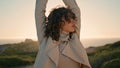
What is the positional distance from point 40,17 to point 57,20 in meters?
0.20

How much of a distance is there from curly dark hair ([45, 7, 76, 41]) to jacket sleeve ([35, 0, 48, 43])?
0.06m

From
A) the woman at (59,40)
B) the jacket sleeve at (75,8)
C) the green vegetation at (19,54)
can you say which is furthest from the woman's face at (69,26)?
the green vegetation at (19,54)

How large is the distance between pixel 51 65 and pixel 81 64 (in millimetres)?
306

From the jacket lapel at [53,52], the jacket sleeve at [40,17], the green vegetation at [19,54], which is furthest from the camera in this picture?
the green vegetation at [19,54]

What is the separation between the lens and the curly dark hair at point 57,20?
3.94 meters

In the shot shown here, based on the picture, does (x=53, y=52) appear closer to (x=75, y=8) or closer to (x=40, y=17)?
(x=40, y=17)

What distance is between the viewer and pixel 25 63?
28.3m

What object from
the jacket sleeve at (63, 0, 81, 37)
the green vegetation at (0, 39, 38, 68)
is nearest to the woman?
the jacket sleeve at (63, 0, 81, 37)

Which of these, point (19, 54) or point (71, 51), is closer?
point (71, 51)

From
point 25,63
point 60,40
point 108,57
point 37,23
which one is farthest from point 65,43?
point 25,63

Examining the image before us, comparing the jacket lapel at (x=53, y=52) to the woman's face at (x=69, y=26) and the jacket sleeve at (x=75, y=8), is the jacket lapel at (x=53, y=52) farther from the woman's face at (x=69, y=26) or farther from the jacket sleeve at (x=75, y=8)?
the jacket sleeve at (x=75, y=8)

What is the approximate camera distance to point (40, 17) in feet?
13.3

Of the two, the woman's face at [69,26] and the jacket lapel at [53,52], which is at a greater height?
the woman's face at [69,26]

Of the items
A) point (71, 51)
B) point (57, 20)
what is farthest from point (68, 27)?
point (71, 51)
